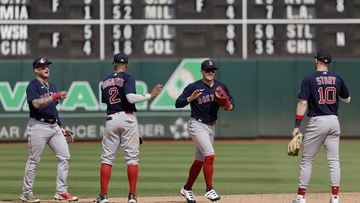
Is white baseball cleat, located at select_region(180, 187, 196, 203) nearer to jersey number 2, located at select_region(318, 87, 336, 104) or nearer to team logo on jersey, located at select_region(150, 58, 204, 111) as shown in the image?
jersey number 2, located at select_region(318, 87, 336, 104)

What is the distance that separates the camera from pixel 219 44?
66.2 ft

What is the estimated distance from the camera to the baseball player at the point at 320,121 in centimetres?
969

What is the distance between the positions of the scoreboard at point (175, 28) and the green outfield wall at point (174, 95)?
26 centimetres

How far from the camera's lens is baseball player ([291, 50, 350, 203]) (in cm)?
969

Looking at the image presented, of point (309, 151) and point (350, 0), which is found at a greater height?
point (350, 0)

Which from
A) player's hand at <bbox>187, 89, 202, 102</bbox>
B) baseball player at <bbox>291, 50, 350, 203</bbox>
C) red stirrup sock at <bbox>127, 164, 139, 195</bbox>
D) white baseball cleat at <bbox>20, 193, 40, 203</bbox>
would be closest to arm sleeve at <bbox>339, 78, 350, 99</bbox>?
baseball player at <bbox>291, 50, 350, 203</bbox>

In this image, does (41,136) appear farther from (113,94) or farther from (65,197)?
(113,94)

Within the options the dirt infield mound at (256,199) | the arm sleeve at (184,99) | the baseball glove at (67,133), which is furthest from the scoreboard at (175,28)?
the arm sleeve at (184,99)

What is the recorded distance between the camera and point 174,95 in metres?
20.5

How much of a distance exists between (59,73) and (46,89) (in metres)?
10.1

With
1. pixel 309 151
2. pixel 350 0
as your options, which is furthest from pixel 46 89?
pixel 350 0

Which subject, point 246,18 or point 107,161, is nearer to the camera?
point 107,161

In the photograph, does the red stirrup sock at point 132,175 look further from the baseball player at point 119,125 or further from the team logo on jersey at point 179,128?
the team logo on jersey at point 179,128

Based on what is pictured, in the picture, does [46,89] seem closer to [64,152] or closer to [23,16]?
[64,152]
